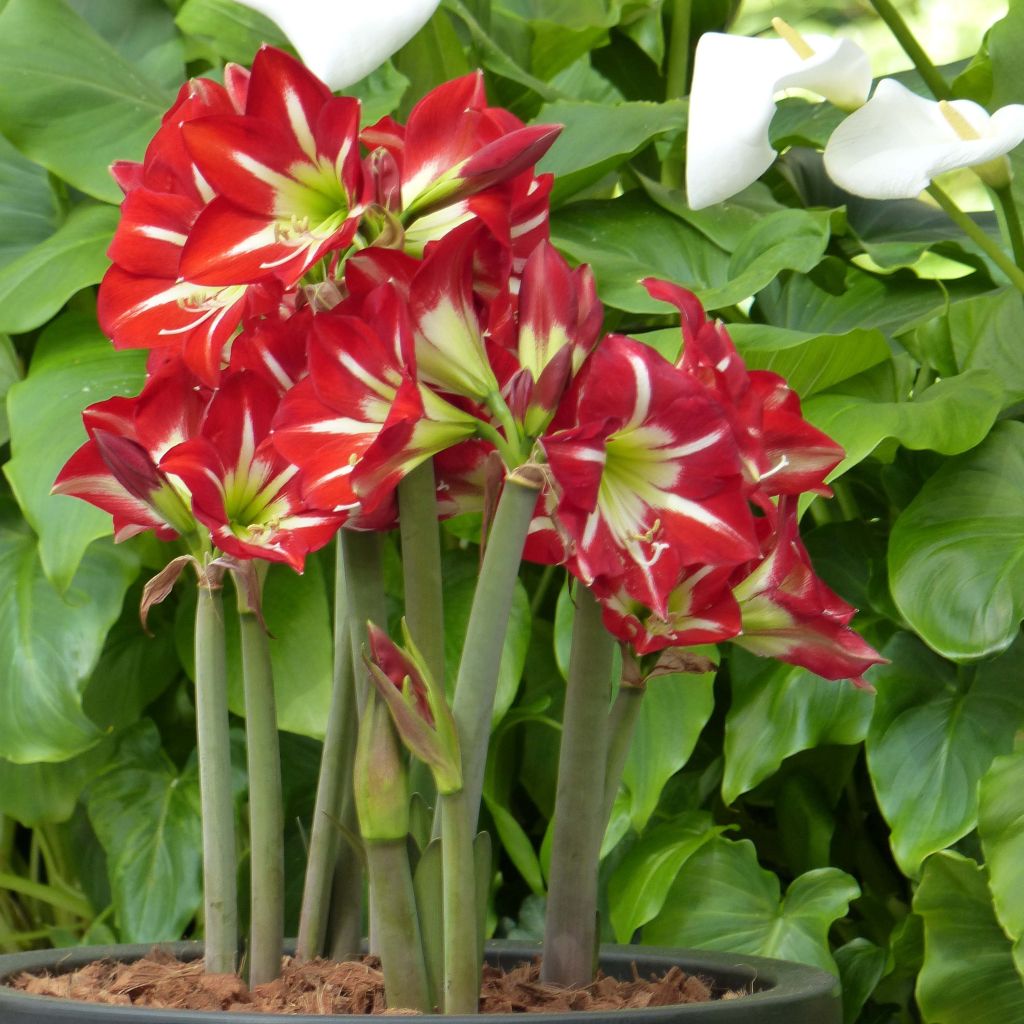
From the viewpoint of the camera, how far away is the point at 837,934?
0.90m

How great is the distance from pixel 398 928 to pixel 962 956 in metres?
0.46

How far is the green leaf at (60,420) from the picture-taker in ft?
2.43

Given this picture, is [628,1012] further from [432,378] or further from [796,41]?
[796,41]

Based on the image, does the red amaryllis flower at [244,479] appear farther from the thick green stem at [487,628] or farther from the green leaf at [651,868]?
the green leaf at [651,868]

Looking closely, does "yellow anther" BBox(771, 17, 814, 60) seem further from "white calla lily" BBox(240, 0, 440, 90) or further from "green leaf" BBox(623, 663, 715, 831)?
"green leaf" BBox(623, 663, 715, 831)

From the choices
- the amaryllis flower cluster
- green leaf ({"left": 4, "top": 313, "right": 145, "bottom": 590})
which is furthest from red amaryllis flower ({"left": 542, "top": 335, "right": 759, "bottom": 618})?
green leaf ({"left": 4, "top": 313, "right": 145, "bottom": 590})

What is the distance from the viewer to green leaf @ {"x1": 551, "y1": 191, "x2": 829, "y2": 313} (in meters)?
0.78

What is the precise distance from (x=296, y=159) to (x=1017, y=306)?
618 millimetres

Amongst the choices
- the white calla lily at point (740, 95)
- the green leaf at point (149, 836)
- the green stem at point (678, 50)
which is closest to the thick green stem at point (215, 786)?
the white calla lily at point (740, 95)

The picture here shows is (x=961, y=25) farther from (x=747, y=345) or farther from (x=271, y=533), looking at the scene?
(x=271, y=533)

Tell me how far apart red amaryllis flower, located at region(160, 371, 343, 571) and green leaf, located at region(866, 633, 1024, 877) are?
0.46 m

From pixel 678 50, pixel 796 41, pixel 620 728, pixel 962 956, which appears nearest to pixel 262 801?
pixel 620 728

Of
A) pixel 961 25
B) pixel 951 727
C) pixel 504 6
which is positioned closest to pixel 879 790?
pixel 951 727

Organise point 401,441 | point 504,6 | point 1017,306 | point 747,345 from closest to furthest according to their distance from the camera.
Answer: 1. point 401,441
2. point 747,345
3. point 1017,306
4. point 504,6
